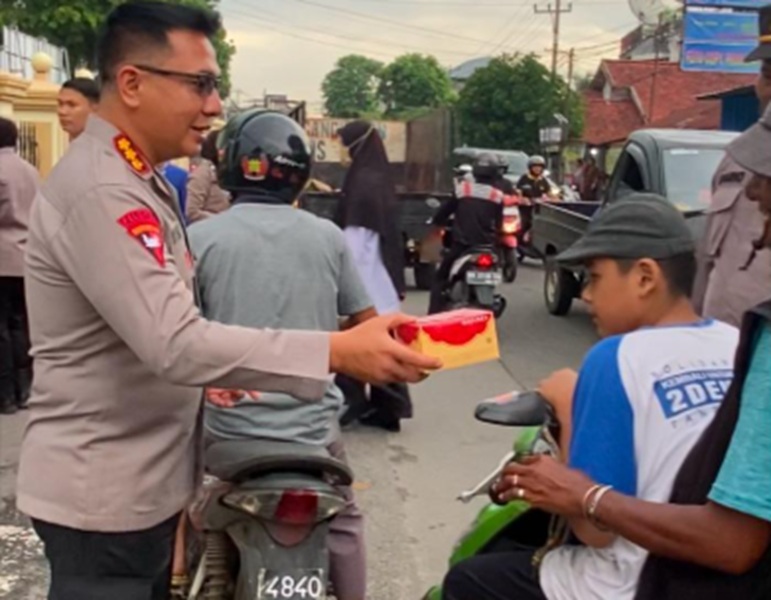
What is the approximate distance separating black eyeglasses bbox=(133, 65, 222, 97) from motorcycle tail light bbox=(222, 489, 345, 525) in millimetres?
940

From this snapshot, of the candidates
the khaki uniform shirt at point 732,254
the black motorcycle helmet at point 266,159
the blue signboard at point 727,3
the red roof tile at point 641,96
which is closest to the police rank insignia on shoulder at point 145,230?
the black motorcycle helmet at point 266,159

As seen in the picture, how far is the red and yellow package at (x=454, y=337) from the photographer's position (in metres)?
2.23

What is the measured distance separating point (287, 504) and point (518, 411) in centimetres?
59

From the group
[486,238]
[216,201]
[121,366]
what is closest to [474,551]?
[121,366]

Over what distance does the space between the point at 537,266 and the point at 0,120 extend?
11.9 metres

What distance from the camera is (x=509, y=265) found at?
47.3 feet

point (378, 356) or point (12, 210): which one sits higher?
point (378, 356)

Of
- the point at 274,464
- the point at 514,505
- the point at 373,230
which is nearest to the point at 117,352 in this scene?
the point at 274,464

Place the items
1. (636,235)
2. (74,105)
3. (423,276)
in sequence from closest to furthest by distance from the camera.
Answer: (636,235) < (74,105) < (423,276)

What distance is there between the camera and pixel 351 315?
3.64m

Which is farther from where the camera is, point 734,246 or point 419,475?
point 419,475

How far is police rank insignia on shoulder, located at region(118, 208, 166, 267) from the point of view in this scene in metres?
2.23

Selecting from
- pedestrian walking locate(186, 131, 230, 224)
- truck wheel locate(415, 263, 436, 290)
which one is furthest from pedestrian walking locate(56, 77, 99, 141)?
truck wheel locate(415, 263, 436, 290)

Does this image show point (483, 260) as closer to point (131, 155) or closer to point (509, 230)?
point (509, 230)
